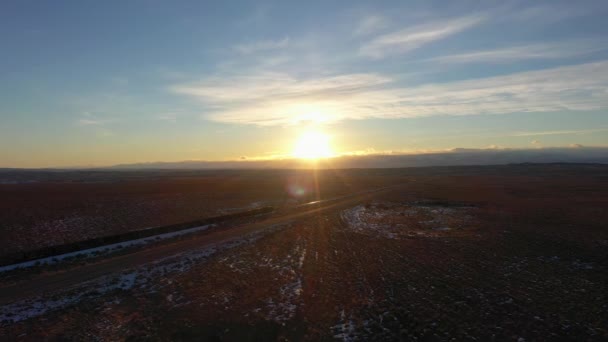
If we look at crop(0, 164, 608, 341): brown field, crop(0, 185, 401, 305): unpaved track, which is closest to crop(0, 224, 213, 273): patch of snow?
crop(0, 185, 401, 305): unpaved track

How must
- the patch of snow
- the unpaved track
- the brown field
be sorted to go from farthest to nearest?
the patch of snow → the unpaved track → the brown field

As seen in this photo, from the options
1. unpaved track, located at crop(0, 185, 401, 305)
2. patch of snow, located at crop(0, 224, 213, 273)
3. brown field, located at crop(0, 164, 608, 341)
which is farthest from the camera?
patch of snow, located at crop(0, 224, 213, 273)

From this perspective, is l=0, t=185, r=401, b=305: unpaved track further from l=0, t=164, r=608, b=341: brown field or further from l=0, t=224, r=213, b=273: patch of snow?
l=0, t=224, r=213, b=273: patch of snow

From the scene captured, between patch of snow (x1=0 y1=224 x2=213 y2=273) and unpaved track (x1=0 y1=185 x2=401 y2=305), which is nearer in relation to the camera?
unpaved track (x1=0 y1=185 x2=401 y2=305)

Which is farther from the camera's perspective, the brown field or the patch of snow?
the patch of snow

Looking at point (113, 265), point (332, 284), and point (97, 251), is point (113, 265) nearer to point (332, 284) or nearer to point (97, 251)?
point (97, 251)

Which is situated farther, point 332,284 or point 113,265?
point 113,265

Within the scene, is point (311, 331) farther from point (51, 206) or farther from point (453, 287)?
point (51, 206)

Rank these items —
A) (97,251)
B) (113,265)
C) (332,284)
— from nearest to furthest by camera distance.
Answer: (332,284), (113,265), (97,251)

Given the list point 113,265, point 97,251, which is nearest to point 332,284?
point 113,265

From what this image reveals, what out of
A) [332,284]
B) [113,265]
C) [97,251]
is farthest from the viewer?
[97,251]

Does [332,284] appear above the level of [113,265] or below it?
below
